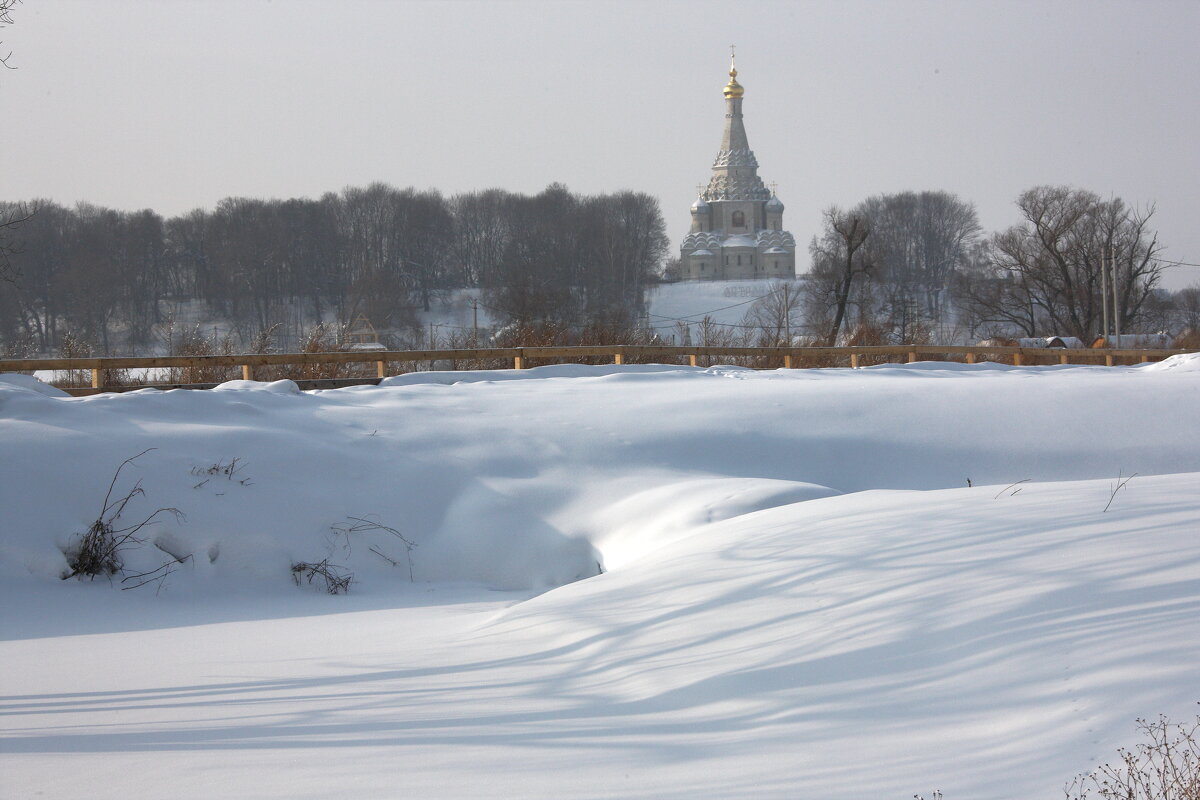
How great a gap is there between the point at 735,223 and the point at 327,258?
53.5 metres

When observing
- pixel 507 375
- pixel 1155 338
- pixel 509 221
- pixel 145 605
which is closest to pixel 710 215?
pixel 509 221

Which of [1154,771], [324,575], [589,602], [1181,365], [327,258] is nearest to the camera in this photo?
[1154,771]

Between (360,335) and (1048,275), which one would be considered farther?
(1048,275)

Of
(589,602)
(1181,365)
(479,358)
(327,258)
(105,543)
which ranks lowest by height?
(589,602)

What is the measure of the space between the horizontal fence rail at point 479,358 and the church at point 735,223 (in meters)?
89.1

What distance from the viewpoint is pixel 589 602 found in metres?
5.82

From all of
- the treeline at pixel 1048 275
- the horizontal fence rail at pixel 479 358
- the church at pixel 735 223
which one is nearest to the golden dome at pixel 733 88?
the church at pixel 735 223

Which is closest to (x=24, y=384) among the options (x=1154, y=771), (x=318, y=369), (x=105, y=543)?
(x=105, y=543)

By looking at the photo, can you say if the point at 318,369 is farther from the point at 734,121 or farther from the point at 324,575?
the point at 734,121

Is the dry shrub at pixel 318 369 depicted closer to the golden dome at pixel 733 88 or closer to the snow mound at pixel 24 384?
the snow mound at pixel 24 384

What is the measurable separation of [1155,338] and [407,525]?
179 feet

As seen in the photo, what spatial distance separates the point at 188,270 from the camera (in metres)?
82.2

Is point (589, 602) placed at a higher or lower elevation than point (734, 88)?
lower

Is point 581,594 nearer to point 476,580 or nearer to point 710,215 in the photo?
point 476,580
